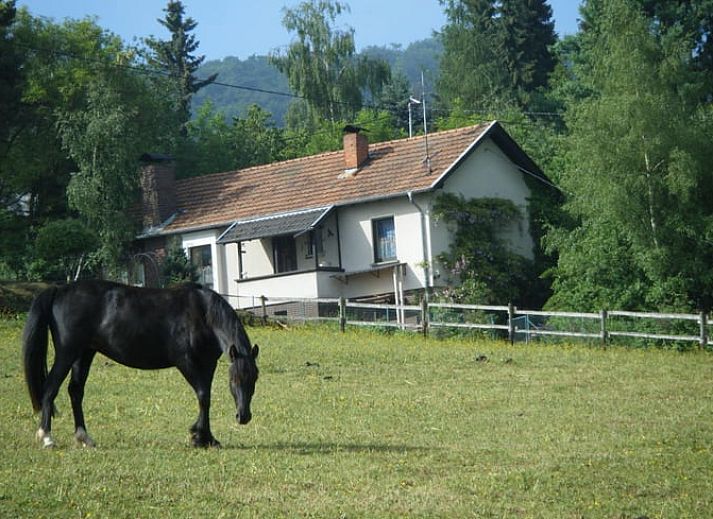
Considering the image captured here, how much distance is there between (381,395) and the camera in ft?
70.7

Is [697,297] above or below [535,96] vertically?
below

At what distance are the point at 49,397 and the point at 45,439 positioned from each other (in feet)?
1.75

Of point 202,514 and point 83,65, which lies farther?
point 83,65

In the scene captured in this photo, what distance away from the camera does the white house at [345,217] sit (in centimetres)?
4128

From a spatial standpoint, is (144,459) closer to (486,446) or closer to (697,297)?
(486,446)

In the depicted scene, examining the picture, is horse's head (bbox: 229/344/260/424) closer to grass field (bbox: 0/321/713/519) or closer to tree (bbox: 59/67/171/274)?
grass field (bbox: 0/321/713/519)

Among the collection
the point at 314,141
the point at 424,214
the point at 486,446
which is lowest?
the point at 486,446

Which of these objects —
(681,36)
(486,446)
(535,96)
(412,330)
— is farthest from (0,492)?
(535,96)

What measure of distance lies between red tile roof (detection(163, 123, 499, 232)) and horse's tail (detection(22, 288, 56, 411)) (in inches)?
996

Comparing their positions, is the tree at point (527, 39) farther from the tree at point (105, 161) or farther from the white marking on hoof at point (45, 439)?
the white marking on hoof at point (45, 439)

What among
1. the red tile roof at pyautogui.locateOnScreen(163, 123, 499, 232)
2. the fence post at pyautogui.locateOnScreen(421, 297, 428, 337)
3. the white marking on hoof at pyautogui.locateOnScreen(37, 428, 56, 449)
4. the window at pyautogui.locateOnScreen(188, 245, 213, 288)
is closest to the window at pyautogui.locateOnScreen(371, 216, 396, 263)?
the red tile roof at pyautogui.locateOnScreen(163, 123, 499, 232)

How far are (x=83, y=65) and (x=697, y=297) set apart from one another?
25.4m

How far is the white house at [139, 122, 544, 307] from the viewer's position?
4128 centimetres

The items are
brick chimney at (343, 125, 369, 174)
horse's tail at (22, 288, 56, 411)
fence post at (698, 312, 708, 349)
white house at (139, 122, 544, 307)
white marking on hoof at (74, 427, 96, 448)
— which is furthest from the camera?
brick chimney at (343, 125, 369, 174)
